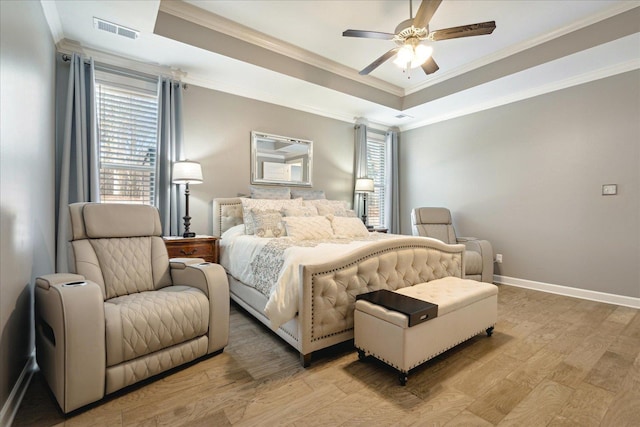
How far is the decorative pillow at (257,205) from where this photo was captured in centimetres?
322

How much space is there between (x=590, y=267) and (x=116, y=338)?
15.6ft

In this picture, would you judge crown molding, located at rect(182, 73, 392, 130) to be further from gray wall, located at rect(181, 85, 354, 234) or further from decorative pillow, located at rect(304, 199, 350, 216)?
decorative pillow, located at rect(304, 199, 350, 216)

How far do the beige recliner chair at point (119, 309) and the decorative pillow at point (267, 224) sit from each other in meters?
0.89

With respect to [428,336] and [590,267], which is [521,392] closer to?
[428,336]

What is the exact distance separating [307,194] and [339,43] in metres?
1.99

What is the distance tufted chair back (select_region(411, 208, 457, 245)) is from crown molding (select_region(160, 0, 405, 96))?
81.8 inches

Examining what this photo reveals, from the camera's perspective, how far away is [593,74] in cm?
343

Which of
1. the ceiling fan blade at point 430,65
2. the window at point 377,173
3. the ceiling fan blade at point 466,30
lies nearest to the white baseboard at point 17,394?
the ceiling fan blade at point 466,30

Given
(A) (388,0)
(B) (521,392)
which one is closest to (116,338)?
(B) (521,392)

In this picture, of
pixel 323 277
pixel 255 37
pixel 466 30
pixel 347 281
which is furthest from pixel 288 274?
pixel 255 37

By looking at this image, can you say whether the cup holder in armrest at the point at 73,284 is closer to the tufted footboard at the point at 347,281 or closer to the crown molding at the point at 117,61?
the tufted footboard at the point at 347,281

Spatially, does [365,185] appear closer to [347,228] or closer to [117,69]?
[347,228]

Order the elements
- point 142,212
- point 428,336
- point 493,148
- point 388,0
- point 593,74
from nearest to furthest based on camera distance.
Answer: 1. point 428,336
2. point 142,212
3. point 388,0
4. point 593,74
5. point 493,148

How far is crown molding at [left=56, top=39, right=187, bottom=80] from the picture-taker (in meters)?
2.85
